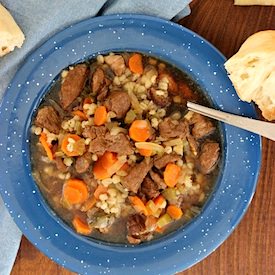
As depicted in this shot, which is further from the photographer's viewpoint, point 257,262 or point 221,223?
point 257,262

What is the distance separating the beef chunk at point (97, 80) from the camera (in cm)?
287

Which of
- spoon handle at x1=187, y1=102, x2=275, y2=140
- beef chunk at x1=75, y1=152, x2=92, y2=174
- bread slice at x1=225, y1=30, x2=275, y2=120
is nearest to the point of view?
bread slice at x1=225, y1=30, x2=275, y2=120

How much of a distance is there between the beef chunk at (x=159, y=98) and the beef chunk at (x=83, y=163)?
0.34 m

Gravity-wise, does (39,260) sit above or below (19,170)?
below

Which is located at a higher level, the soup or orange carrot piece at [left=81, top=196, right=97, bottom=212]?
the soup

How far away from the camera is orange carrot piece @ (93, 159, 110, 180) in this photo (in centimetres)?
291

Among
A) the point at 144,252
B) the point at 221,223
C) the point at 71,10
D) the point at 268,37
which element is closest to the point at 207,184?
the point at 221,223

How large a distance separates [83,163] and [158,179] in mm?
309

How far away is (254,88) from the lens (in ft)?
9.14

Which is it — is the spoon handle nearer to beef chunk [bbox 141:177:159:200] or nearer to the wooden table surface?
the wooden table surface

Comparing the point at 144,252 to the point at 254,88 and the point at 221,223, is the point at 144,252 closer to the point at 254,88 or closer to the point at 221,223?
the point at 221,223

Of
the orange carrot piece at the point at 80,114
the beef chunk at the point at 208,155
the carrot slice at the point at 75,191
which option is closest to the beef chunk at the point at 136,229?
the carrot slice at the point at 75,191

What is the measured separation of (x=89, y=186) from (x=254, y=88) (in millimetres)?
770

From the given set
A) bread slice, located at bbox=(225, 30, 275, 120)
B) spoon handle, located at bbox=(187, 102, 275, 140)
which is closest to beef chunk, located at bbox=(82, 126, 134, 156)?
spoon handle, located at bbox=(187, 102, 275, 140)
